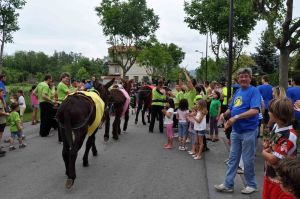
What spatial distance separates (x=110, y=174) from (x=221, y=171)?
2327mm

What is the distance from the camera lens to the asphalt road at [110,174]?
605cm

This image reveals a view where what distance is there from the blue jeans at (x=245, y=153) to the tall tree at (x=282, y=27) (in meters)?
5.86

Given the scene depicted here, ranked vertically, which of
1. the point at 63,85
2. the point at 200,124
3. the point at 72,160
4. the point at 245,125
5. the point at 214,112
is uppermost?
the point at 63,85

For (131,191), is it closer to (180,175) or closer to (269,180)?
(180,175)

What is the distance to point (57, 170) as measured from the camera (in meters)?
7.50

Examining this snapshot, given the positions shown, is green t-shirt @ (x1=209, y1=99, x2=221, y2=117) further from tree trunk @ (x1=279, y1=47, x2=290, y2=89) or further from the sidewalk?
tree trunk @ (x1=279, y1=47, x2=290, y2=89)

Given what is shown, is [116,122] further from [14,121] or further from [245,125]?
[245,125]

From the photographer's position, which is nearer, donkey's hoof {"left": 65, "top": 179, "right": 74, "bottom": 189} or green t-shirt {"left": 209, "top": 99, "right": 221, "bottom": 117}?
donkey's hoof {"left": 65, "top": 179, "right": 74, "bottom": 189}

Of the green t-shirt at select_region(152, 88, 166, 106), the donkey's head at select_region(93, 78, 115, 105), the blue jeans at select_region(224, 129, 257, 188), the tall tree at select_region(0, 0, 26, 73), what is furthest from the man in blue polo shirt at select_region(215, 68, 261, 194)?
the tall tree at select_region(0, 0, 26, 73)

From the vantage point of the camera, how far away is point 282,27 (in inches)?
424

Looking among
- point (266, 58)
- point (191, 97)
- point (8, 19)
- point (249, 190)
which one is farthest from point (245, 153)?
point (266, 58)

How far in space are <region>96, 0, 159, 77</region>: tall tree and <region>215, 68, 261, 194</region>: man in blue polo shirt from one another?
41.1m

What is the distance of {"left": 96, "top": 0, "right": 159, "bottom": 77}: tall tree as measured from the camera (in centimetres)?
4569

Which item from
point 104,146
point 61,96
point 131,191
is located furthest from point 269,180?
point 61,96
